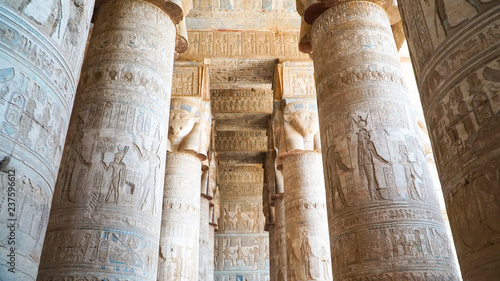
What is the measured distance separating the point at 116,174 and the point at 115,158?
0.17 m

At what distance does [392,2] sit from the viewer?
17.3 ft

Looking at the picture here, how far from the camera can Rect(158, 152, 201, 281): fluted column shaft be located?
755 centimetres

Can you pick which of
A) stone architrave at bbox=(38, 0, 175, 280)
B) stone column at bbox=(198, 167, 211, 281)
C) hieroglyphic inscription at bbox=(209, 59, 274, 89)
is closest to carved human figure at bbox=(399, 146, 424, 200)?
stone architrave at bbox=(38, 0, 175, 280)

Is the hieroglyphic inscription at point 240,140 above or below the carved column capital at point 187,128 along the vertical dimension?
above

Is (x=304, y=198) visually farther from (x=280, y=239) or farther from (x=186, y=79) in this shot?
(x=186, y=79)

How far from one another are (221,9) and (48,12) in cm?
753

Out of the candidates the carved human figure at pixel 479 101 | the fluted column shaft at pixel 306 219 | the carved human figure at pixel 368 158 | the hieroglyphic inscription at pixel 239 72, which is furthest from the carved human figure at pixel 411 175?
the hieroglyphic inscription at pixel 239 72

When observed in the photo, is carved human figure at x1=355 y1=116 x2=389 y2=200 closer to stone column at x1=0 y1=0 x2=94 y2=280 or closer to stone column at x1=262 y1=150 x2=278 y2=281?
stone column at x1=0 y1=0 x2=94 y2=280

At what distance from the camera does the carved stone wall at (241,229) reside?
15.1 meters

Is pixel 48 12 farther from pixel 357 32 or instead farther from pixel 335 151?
pixel 357 32

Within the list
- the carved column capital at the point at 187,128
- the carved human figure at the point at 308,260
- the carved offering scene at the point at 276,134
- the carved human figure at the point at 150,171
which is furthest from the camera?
the carved column capital at the point at 187,128

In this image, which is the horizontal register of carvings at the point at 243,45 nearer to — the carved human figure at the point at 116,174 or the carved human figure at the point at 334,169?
the carved human figure at the point at 334,169

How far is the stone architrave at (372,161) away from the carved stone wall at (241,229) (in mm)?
11428

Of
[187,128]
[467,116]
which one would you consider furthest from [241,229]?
[467,116]
